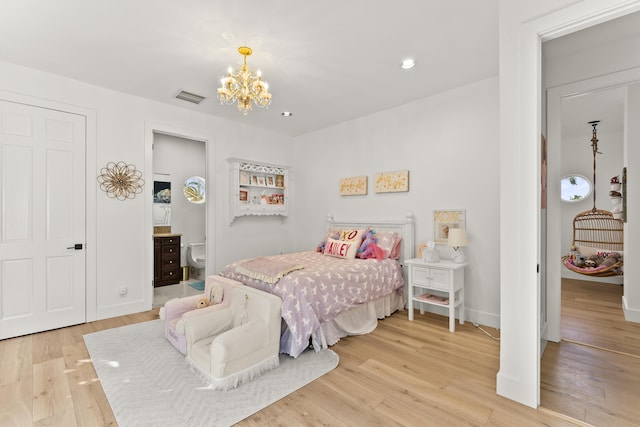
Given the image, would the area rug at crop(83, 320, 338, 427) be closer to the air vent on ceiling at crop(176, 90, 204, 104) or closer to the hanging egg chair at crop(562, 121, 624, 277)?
the air vent on ceiling at crop(176, 90, 204, 104)

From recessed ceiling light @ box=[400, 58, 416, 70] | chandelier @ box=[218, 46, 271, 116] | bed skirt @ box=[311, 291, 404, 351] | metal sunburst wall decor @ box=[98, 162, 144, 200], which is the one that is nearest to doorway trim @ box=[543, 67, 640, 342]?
recessed ceiling light @ box=[400, 58, 416, 70]

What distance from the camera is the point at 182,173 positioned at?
597 centimetres

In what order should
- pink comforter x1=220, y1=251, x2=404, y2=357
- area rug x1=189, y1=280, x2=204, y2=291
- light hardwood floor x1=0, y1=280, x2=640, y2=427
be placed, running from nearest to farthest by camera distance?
light hardwood floor x1=0, y1=280, x2=640, y2=427 → pink comforter x1=220, y1=251, x2=404, y2=357 → area rug x1=189, y1=280, x2=204, y2=291

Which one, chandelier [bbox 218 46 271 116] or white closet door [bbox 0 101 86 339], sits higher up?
chandelier [bbox 218 46 271 116]

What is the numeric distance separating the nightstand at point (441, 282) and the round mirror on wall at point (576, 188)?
2.17 metres

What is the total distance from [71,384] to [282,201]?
3686mm

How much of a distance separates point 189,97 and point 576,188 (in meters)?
5.35

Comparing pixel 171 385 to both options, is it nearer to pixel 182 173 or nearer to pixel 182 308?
pixel 182 308

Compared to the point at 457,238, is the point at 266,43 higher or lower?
higher

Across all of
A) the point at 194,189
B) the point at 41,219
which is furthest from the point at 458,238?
the point at 194,189

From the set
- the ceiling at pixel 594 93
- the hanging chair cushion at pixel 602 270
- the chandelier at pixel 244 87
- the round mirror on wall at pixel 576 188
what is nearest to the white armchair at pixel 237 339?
the chandelier at pixel 244 87

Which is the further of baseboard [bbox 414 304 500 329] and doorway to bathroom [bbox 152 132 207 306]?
doorway to bathroom [bbox 152 132 207 306]

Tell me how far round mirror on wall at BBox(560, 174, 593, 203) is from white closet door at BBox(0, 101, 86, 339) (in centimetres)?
629

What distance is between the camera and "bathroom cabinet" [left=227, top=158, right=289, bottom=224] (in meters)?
4.63
